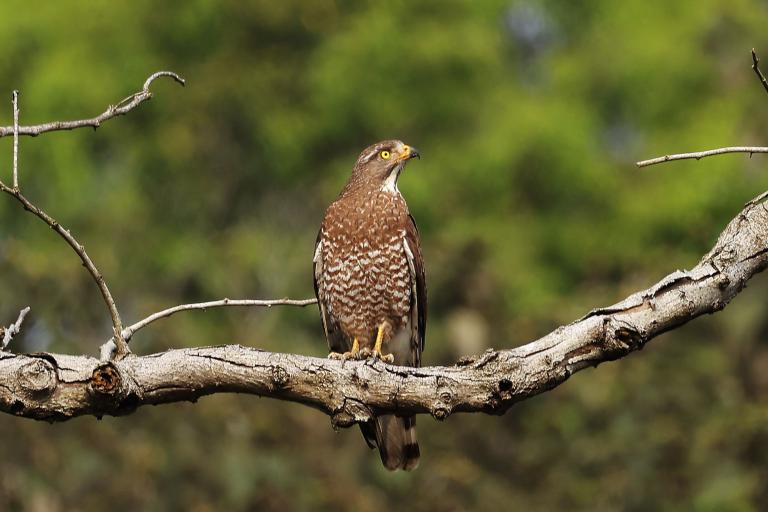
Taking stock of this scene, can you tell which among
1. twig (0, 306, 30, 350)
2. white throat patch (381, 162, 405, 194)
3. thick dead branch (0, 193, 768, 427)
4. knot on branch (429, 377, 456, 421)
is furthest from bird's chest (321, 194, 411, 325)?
twig (0, 306, 30, 350)

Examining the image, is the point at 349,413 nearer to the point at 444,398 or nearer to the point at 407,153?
the point at 444,398

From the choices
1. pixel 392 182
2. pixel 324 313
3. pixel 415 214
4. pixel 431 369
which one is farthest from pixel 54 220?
Answer: pixel 415 214

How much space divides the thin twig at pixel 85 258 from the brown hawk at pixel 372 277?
250 cm

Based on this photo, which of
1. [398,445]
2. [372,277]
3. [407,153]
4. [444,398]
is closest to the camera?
[444,398]

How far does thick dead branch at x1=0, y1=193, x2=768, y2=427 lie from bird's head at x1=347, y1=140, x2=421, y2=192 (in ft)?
9.87

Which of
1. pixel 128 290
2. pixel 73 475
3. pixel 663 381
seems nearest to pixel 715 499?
pixel 663 381

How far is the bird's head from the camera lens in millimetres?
7535

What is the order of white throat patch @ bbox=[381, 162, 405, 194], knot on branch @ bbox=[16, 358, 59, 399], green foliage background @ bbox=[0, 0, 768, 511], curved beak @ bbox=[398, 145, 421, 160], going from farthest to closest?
green foliage background @ bbox=[0, 0, 768, 511]
curved beak @ bbox=[398, 145, 421, 160]
white throat patch @ bbox=[381, 162, 405, 194]
knot on branch @ bbox=[16, 358, 59, 399]

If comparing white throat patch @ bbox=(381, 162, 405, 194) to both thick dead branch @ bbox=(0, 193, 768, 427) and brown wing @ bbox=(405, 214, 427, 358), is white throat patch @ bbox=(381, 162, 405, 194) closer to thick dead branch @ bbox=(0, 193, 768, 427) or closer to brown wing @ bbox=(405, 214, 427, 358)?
brown wing @ bbox=(405, 214, 427, 358)

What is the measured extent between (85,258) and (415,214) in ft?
50.6

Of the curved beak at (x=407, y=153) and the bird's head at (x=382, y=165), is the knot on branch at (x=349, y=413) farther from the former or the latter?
the curved beak at (x=407, y=153)

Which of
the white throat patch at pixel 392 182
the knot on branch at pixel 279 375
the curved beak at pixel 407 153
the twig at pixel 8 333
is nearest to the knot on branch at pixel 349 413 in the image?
the knot on branch at pixel 279 375

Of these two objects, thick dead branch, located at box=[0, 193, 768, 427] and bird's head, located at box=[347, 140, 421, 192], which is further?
bird's head, located at box=[347, 140, 421, 192]

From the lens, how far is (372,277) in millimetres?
7098
